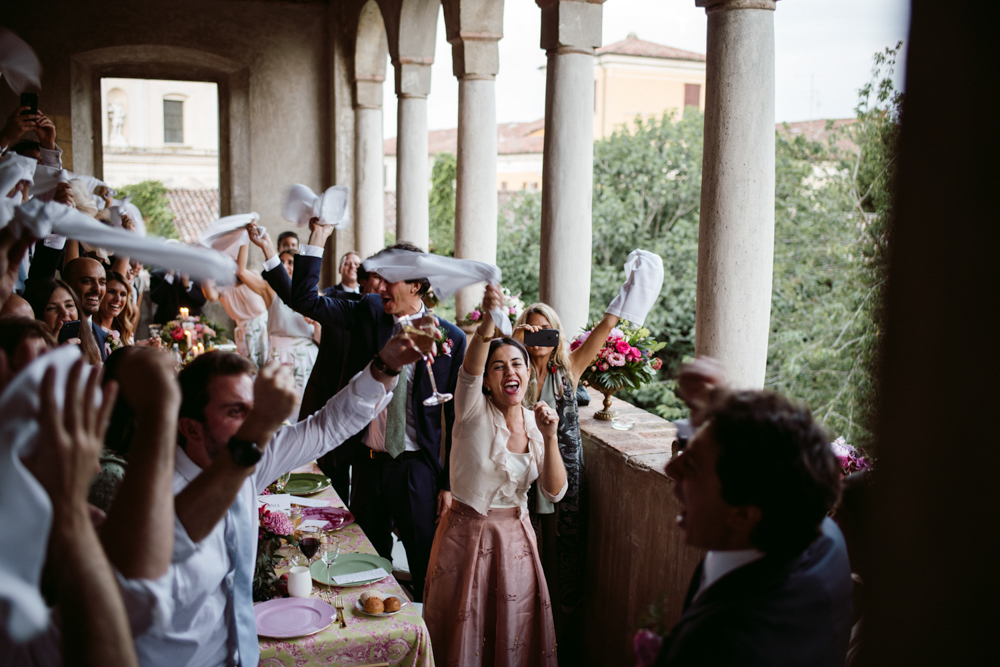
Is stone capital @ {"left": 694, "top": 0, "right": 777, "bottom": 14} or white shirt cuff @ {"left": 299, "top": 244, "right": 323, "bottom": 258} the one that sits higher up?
stone capital @ {"left": 694, "top": 0, "right": 777, "bottom": 14}

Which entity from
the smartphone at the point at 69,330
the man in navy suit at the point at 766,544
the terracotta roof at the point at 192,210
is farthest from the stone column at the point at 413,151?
the terracotta roof at the point at 192,210

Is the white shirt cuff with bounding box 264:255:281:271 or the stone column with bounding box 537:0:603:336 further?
the stone column with bounding box 537:0:603:336

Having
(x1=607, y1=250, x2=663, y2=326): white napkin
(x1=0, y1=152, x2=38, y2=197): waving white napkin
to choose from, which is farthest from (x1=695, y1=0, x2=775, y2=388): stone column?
(x1=0, y1=152, x2=38, y2=197): waving white napkin

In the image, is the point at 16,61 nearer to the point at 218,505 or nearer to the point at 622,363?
the point at 218,505

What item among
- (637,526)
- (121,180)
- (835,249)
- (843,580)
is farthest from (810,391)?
(121,180)

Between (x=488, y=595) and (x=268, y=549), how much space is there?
102 centimetres

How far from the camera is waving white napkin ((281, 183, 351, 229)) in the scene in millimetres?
3508

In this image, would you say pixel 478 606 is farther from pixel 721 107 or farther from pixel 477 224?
pixel 477 224

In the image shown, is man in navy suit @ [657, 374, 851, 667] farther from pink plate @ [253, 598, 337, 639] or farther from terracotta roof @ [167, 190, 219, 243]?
terracotta roof @ [167, 190, 219, 243]

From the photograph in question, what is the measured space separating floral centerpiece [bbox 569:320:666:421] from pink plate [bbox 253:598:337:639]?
190 cm

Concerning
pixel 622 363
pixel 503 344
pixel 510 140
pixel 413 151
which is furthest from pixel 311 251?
pixel 510 140

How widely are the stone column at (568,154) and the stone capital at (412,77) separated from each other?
3.12m

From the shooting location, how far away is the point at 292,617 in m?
2.27

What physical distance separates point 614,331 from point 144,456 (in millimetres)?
2850
